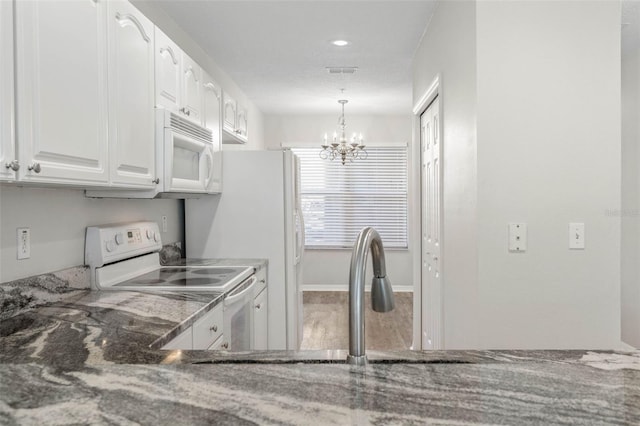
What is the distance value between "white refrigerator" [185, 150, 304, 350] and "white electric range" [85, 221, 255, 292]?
1.50 feet

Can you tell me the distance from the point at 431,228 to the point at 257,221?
4.15ft

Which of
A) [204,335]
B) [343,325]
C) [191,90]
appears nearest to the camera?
[204,335]

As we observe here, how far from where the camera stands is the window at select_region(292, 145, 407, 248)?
20.6 feet

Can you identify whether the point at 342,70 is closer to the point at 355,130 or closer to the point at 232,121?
the point at 232,121

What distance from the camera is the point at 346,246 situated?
632cm

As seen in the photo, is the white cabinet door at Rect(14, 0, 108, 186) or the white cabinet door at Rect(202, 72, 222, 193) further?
the white cabinet door at Rect(202, 72, 222, 193)

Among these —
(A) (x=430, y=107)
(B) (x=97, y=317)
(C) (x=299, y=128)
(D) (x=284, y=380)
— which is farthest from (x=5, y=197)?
(C) (x=299, y=128)

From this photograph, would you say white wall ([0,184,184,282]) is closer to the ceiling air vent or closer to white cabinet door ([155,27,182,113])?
white cabinet door ([155,27,182,113])

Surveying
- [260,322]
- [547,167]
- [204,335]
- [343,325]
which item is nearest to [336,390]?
[204,335]

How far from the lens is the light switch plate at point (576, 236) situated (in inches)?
72.7

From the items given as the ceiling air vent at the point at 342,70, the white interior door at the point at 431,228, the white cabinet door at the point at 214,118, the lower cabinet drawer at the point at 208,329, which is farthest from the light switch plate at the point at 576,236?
the ceiling air vent at the point at 342,70

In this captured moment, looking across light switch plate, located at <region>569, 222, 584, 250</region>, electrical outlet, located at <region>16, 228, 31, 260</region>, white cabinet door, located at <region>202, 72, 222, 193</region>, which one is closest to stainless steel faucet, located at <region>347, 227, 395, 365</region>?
light switch plate, located at <region>569, 222, 584, 250</region>

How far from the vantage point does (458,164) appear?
7.16ft

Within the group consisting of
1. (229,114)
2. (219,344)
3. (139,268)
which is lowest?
(219,344)
